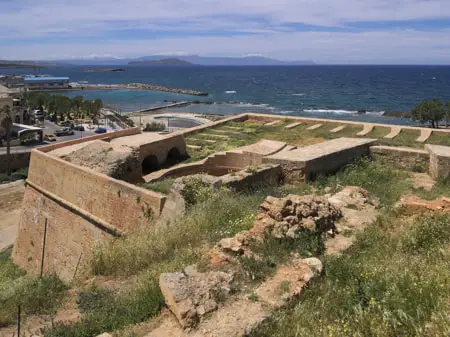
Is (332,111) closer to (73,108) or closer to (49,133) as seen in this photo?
(73,108)

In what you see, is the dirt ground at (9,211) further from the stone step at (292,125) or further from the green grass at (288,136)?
the stone step at (292,125)

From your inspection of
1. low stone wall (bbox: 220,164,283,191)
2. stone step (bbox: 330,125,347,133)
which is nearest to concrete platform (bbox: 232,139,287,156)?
low stone wall (bbox: 220,164,283,191)

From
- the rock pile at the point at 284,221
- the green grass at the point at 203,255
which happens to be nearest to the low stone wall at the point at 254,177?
the green grass at the point at 203,255

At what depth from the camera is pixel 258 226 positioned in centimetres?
671

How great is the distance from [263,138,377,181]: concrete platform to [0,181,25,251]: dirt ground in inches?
569

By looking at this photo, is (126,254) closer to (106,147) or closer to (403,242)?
(403,242)

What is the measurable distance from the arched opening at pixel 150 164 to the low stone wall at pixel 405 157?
6836 millimetres

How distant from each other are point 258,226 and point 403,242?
2.17 meters

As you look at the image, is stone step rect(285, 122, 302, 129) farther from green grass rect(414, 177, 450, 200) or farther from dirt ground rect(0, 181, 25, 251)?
dirt ground rect(0, 181, 25, 251)

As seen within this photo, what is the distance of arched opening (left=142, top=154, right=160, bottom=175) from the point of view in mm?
13508

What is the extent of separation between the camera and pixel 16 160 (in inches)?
1277

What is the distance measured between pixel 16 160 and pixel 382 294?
109 feet

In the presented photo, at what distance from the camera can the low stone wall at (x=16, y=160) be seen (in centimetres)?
3161

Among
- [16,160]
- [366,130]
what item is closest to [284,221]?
[366,130]
